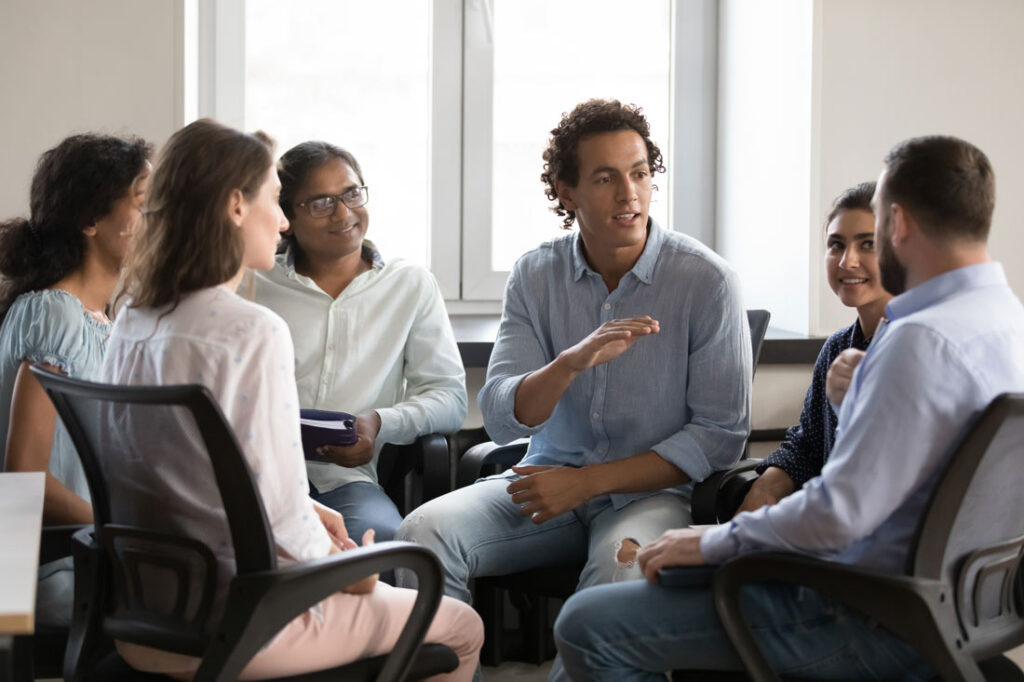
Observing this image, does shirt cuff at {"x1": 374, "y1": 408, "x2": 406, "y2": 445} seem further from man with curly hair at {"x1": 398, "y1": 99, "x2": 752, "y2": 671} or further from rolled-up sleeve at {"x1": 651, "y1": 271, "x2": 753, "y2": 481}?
rolled-up sleeve at {"x1": 651, "y1": 271, "x2": 753, "y2": 481}

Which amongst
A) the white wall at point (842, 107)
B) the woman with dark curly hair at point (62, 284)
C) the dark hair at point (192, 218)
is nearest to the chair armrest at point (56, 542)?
the woman with dark curly hair at point (62, 284)

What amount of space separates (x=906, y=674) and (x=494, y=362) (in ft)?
3.91

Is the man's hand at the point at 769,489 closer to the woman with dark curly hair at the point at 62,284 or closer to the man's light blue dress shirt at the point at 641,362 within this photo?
the man's light blue dress shirt at the point at 641,362

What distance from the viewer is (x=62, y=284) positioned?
223cm

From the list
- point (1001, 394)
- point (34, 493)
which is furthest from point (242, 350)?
point (1001, 394)

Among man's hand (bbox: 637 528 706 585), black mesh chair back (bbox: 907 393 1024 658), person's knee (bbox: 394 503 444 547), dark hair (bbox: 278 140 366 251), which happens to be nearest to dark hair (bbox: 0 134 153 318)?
dark hair (bbox: 278 140 366 251)

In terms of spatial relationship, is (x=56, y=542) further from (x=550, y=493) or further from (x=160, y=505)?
(x=550, y=493)

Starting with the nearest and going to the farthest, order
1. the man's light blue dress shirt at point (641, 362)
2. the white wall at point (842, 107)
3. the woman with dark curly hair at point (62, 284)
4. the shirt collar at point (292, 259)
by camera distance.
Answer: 1. the woman with dark curly hair at point (62, 284)
2. the man's light blue dress shirt at point (641, 362)
3. the shirt collar at point (292, 259)
4. the white wall at point (842, 107)

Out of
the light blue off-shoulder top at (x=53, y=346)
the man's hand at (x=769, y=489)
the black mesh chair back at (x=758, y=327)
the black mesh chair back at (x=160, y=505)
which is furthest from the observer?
the black mesh chair back at (x=758, y=327)

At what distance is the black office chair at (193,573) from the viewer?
4.68 ft

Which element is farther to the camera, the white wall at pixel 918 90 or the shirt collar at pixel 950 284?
the white wall at pixel 918 90

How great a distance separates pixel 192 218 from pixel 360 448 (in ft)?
3.24

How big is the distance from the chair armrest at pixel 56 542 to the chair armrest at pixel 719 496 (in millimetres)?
1159

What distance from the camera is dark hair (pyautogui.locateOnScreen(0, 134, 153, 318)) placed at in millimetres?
2203
